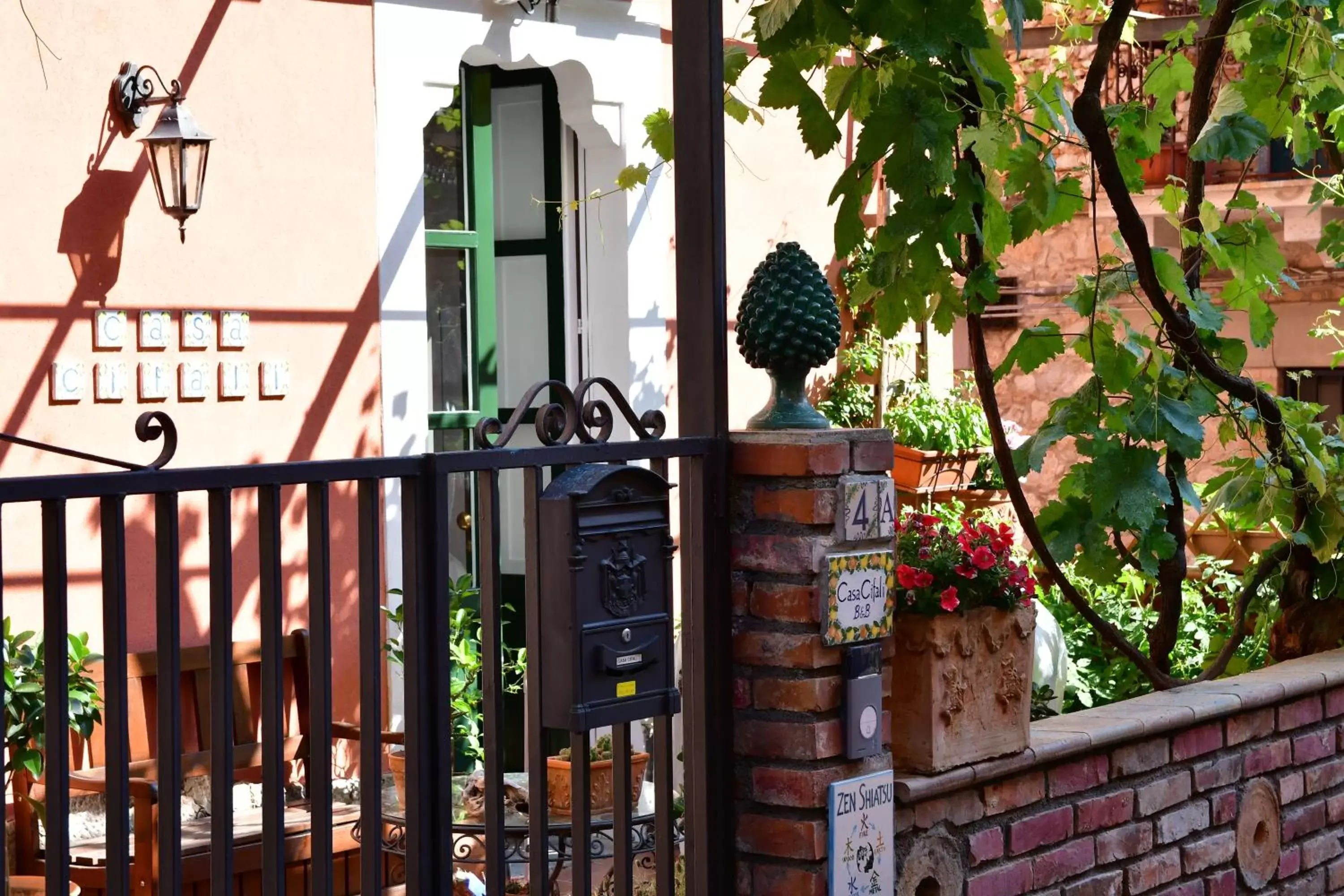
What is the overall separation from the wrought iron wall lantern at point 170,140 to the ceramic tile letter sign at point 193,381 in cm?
41

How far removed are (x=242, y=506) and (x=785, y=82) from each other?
8.65 ft

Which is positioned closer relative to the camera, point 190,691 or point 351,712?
point 190,691

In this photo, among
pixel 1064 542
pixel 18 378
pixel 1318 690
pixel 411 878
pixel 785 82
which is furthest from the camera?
pixel 18 378

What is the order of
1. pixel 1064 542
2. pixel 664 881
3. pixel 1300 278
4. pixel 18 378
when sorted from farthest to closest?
pixel 1300 278
pixel 18 378
pixel 1064 542
pixel 664 881

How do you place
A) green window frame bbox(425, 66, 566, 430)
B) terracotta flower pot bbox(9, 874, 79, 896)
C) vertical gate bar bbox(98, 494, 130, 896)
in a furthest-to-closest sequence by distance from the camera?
green window frame bbox(425, 66, 566, 430), terracotta flower pot bbox(9, 874, 79, 896), vertical gate bar bbox(98, 494, 130, 896)

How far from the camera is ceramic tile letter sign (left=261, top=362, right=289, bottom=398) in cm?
514

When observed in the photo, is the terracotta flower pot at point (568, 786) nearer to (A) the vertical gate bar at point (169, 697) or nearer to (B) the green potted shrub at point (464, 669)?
(B) the green potted shrub at point (464, 669)

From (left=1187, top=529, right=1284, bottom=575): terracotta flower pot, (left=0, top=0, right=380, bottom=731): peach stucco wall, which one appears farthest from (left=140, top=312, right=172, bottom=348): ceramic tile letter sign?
(left=1187, top=529, right=1284, bottom=575): terracotta flower pot

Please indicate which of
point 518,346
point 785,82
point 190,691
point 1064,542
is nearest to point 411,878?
point 785,82

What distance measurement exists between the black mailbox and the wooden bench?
4.43 ft

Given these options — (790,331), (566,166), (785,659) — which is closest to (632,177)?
(790,331)

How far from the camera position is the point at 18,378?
4621 millimetres

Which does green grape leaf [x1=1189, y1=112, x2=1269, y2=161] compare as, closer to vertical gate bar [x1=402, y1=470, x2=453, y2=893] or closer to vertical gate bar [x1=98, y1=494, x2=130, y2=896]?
vertical gate bar [x1=402, y1=470, x2=453, y2=893]

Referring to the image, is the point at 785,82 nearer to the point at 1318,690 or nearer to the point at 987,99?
the point at 987,99
